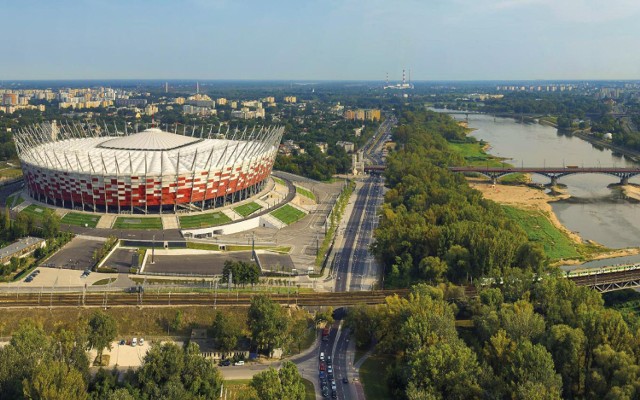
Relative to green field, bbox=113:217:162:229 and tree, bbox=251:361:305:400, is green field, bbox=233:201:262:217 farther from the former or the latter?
tree, bbox=251:361:305:400

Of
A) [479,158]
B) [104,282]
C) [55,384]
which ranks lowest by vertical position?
[104,282]

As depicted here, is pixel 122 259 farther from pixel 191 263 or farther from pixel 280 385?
pixel 280 385

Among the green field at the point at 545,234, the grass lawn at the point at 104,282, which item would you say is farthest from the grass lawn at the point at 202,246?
the green field at the point at 545,234

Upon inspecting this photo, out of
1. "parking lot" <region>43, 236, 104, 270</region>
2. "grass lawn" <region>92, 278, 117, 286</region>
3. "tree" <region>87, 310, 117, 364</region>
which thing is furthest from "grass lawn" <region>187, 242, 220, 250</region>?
"tree" <region>87, 310, 117, 364</region>

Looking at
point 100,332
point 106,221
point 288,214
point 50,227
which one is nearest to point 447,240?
point 288,214

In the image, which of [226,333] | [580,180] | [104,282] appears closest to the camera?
[226,333]

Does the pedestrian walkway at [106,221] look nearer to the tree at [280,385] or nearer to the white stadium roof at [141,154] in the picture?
the white stadium roof at [141,154]
